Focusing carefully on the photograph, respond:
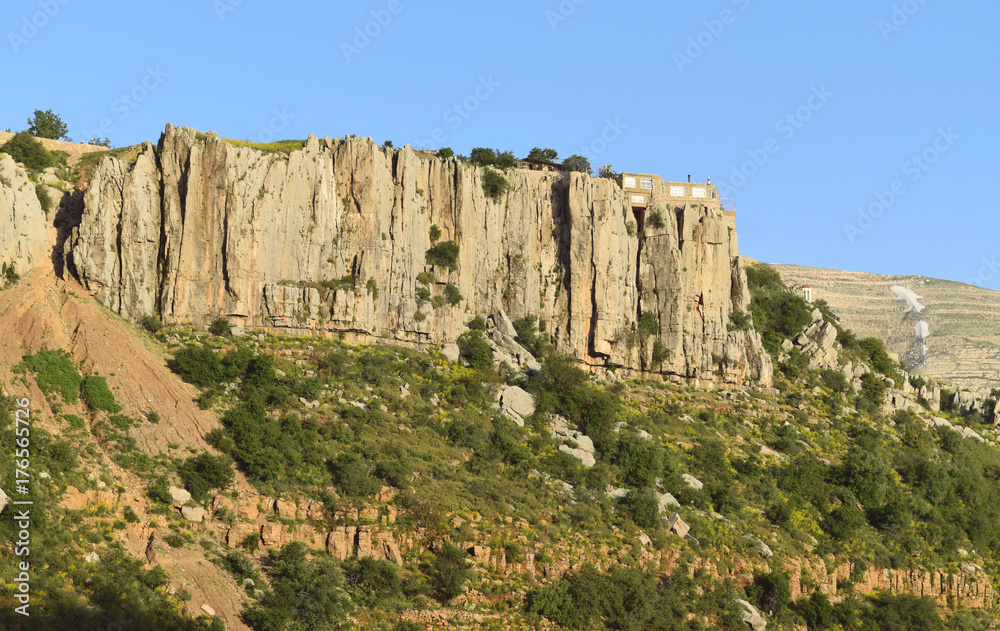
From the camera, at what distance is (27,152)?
72625 mm

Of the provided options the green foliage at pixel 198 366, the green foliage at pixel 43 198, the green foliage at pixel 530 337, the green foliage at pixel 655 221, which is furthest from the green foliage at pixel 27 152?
the green foliage at pixel 655 221

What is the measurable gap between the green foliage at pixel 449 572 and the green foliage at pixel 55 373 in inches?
697

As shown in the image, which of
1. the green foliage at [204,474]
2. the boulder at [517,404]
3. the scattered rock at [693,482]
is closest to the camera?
the green foliage at [204,474]

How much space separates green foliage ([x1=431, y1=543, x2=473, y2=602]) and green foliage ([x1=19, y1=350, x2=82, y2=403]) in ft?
58.1

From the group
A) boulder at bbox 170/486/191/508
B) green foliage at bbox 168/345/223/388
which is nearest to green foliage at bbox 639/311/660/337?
green foliage at bbox 168/345/223/388

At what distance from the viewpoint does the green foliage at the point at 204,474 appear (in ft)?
177

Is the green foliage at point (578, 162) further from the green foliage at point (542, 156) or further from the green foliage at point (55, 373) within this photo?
the green foliage at point (55, 373)

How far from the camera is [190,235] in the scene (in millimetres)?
67312

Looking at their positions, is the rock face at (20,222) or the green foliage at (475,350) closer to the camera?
the rock face at (20,222)

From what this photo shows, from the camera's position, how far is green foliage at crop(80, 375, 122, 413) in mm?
56688

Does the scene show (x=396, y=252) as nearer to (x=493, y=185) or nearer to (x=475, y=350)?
(x=475, y=350)

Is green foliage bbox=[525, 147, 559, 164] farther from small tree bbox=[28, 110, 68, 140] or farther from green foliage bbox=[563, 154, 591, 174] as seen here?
small tree bbox=[28, 110, 68, 140]

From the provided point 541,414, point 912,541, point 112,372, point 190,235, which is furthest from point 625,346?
point 112,372

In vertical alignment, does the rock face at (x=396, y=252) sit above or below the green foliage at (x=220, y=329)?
above
